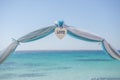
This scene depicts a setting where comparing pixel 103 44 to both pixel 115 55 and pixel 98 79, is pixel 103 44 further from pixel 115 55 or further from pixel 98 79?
pixel 98 79

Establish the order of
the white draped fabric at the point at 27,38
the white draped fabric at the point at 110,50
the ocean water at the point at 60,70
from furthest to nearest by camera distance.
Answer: the ocean water at the point at 60,70 → the white draped fabric at the point at 110,50 → the white draped fabric at the point at 27,38

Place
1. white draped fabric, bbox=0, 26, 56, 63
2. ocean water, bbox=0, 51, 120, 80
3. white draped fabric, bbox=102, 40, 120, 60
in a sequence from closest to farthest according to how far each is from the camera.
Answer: white draped fabric, bbox=0, 26, 56, 63, white draped fabric, bbox=102, 40, 120, 60, ocean water, bbox=0, 51, 120, 80

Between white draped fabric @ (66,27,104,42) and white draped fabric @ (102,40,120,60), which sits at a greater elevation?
white draped fabric @ (66,27,104,42)

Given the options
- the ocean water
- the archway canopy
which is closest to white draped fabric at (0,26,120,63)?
the archway canopy

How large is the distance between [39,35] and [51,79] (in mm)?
3683

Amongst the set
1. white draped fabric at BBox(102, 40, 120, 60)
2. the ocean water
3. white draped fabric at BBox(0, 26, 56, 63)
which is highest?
white draped fabric at BBox(0, 26, 56, 63)

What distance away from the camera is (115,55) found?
3607mm

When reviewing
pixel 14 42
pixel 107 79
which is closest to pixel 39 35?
pixel 14 42

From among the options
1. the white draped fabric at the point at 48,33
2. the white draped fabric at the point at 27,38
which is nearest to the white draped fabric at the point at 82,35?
the white draped fabric at the point at 48,33

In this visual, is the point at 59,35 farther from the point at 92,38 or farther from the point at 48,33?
the point at 92,38

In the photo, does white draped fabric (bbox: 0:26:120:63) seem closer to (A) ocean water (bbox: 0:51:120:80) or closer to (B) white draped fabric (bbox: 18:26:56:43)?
(B) white draped fabric (bbox: 18:26:56:43)

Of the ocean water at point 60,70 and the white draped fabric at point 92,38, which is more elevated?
the white draped fabric at point 92,38

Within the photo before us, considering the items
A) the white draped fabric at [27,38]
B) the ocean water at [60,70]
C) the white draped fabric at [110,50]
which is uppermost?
the white draped fabric at [27,38]

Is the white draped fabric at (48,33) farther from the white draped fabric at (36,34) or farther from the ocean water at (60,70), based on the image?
the ocean water at (60,70)
